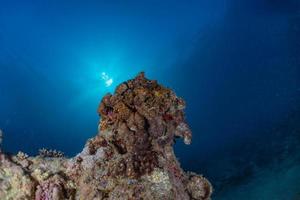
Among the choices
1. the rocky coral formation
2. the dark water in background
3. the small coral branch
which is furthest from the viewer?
the dark water in background

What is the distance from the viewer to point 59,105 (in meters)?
66.3

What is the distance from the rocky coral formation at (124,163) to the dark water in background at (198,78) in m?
22.0

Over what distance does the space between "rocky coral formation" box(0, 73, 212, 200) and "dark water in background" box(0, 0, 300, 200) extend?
22.0 m

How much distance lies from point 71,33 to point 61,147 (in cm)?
2245

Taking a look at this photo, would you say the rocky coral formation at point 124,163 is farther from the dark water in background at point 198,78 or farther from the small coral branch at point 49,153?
the dark water in background at point 198,78

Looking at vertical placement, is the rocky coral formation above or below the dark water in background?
below

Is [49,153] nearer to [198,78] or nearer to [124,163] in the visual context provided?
[124,163]

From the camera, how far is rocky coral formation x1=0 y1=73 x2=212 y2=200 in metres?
5.59

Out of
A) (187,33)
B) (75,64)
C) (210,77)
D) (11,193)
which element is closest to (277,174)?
(210,77)

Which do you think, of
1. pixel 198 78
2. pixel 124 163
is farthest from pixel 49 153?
pixel 198 78

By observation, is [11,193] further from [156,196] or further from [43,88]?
[43,88]

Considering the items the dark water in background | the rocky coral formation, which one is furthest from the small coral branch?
the dark water in background

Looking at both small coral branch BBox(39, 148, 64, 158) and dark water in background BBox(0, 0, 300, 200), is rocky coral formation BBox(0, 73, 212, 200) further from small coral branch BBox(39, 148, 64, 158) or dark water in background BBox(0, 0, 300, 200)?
dark water in background BBox(0, 0, 300, 200)

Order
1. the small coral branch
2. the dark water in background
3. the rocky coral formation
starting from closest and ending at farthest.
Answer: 1. the rocky coral formation
2. the small coral branch
3. the dark water in background
